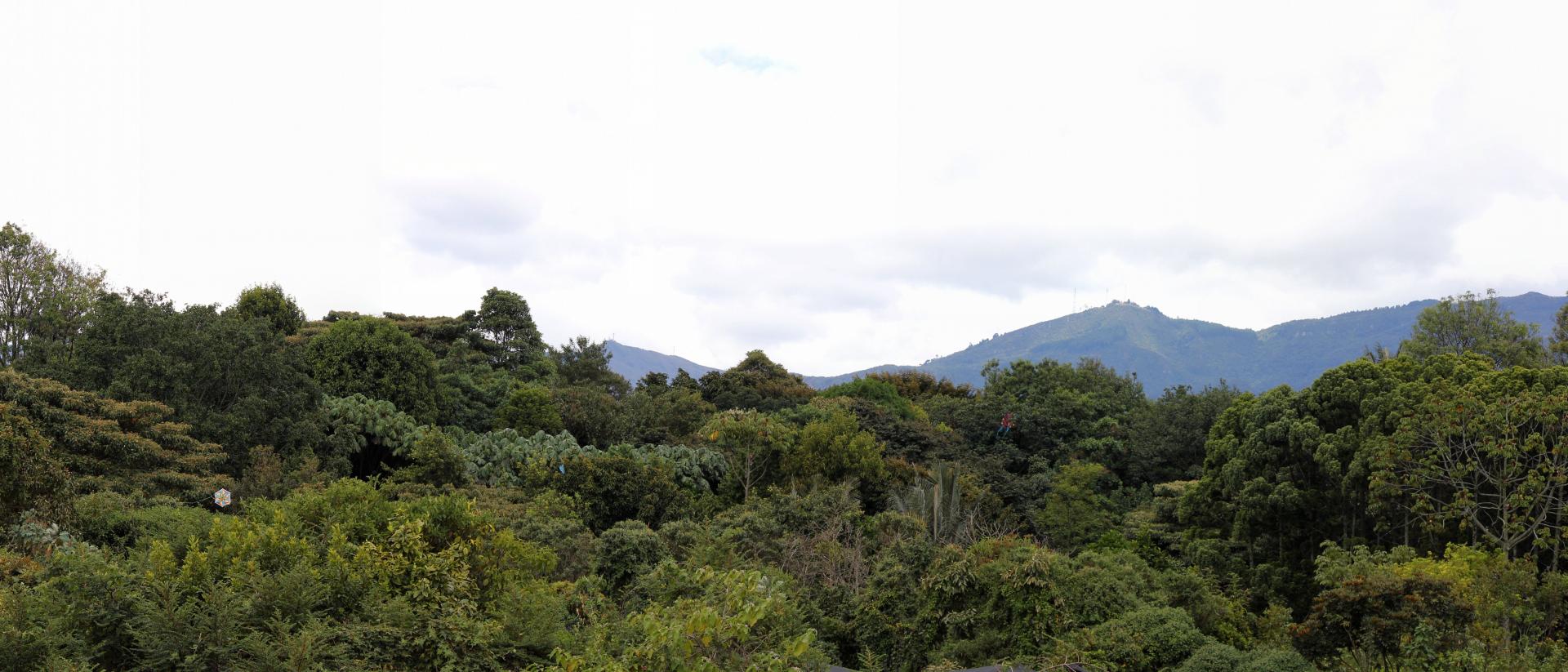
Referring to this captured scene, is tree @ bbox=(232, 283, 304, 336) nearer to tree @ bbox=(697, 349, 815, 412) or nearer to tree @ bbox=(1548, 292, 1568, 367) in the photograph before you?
tree @ bbox=(697, 349, 815, 412)

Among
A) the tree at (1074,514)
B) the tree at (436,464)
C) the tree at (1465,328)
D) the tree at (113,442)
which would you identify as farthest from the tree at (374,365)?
the tree at (1465,328)

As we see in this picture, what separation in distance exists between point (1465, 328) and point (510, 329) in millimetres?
38317

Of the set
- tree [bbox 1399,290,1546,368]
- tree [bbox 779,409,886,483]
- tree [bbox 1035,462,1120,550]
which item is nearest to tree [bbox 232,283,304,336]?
tree [bbox 779,409,886,483]

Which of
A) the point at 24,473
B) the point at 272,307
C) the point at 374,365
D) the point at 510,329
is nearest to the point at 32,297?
the point at 272,307

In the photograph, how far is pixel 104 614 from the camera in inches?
244

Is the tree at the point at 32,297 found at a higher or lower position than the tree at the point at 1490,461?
higher

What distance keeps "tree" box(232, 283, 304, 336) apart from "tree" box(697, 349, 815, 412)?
15807 mm

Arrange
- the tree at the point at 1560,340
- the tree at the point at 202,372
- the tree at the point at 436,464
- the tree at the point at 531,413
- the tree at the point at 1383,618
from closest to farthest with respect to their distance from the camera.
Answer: the tree at the point at 1383,618
the tree at the point at 202,372
the tree at the point at 436,464
the tree at the point at 531,413
the tree at the point at 1560,340

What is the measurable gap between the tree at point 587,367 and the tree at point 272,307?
33.6 feet

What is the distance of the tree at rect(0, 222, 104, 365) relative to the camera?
2670 cm

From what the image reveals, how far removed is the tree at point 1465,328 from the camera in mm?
31391

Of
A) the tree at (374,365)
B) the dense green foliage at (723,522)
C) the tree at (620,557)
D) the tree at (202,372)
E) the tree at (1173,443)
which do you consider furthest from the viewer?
the tree at (1173,443)

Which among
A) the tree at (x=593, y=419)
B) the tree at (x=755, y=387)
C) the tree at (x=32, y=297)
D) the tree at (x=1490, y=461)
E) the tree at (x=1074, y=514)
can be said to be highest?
the tree at (x=32, y=297)

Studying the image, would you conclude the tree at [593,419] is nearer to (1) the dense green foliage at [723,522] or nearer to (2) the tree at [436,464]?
(1) the dense green foliage at [723,522]
